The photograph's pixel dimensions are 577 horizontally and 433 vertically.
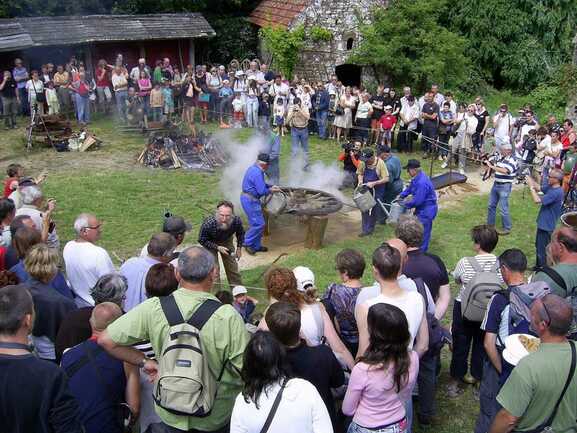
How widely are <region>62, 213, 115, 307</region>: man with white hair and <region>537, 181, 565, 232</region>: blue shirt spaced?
6.39 metres

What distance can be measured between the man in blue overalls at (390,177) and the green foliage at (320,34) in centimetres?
1122

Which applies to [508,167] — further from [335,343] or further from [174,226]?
[335,343]

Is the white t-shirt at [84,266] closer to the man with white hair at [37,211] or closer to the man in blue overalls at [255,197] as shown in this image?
the man with white hair at [37,211]

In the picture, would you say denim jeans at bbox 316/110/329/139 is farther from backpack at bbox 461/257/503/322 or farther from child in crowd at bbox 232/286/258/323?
backpack at bbox 461/257/503/322

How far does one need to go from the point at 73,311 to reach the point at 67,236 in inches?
253

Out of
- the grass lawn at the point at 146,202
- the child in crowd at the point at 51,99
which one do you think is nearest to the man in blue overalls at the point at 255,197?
the grass lawn at the point at 146,202

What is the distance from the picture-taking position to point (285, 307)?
3.99 metres

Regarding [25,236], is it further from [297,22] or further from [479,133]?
[297,22]

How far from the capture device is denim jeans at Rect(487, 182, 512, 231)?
10.8 m

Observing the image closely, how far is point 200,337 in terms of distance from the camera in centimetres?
379

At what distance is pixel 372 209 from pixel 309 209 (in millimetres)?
1189

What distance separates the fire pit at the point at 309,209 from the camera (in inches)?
409

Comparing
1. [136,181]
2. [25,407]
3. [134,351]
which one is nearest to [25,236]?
[134,351]

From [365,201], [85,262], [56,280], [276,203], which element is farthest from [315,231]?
[56,280]
